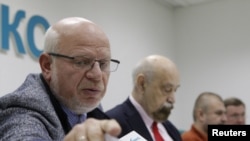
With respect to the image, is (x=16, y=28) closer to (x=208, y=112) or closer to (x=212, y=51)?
(x=208, y=112)

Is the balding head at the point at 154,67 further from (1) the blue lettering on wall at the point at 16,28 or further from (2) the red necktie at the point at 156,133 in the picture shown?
(1) the blue lettering on wall at the point at 16,28

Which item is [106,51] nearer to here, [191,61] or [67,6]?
[67,6]

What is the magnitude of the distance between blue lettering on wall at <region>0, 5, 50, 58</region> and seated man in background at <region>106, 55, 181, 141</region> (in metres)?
0.96

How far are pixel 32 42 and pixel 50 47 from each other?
1.87 m

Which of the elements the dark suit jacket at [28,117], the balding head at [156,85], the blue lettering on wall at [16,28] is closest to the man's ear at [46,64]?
the dark suit jacket at [28,117]

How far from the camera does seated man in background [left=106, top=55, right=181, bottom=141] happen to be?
Result: 2289 millimetres

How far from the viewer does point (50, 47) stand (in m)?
1.24

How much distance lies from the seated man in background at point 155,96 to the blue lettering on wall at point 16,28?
3.16ft

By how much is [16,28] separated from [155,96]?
1.23 m

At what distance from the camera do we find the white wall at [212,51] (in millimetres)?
4707

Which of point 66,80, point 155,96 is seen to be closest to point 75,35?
point 66,80

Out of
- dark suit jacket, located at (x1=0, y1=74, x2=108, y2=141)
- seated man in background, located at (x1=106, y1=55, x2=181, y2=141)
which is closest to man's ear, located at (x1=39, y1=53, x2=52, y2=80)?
dark suit jacket, located at (x1=0, y1=74, x2=108, y2=141)

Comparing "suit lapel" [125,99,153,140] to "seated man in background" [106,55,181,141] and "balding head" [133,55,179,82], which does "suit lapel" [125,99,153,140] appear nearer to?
"seated man in background" [106,55,181,141]

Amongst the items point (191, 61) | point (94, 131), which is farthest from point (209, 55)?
point (94, 131)
